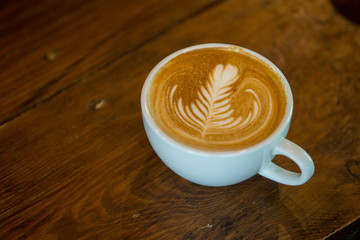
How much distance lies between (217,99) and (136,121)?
0.22m

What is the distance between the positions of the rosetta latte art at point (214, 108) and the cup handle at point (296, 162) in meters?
0.08

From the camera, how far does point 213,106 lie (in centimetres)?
69

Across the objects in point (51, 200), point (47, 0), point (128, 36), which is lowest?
point (51, 200)

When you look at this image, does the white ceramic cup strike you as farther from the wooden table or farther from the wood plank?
the wood plank

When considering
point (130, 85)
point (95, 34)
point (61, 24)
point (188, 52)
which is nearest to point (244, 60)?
point (188, 52)

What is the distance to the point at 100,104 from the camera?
0.85 meters

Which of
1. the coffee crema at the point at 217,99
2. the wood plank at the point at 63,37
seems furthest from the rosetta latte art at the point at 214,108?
the wood plank at the point at 63,37

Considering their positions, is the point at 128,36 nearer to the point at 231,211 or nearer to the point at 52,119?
the point at 52,119

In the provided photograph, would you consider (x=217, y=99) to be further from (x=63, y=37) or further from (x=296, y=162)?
(x=63, y=37)

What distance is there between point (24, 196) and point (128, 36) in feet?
1.70

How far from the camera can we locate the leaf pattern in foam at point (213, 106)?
0.66 m

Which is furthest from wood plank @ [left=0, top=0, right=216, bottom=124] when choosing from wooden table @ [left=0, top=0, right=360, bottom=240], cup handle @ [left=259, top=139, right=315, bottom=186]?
cup handle @ [left=259, top=139, right=315, bottom=186]

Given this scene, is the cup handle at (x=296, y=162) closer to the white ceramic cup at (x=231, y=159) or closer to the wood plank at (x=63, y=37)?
the white ceramic cup at (x=231, y=159)

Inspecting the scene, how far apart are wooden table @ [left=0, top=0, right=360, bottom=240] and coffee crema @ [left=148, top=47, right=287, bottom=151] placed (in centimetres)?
14
